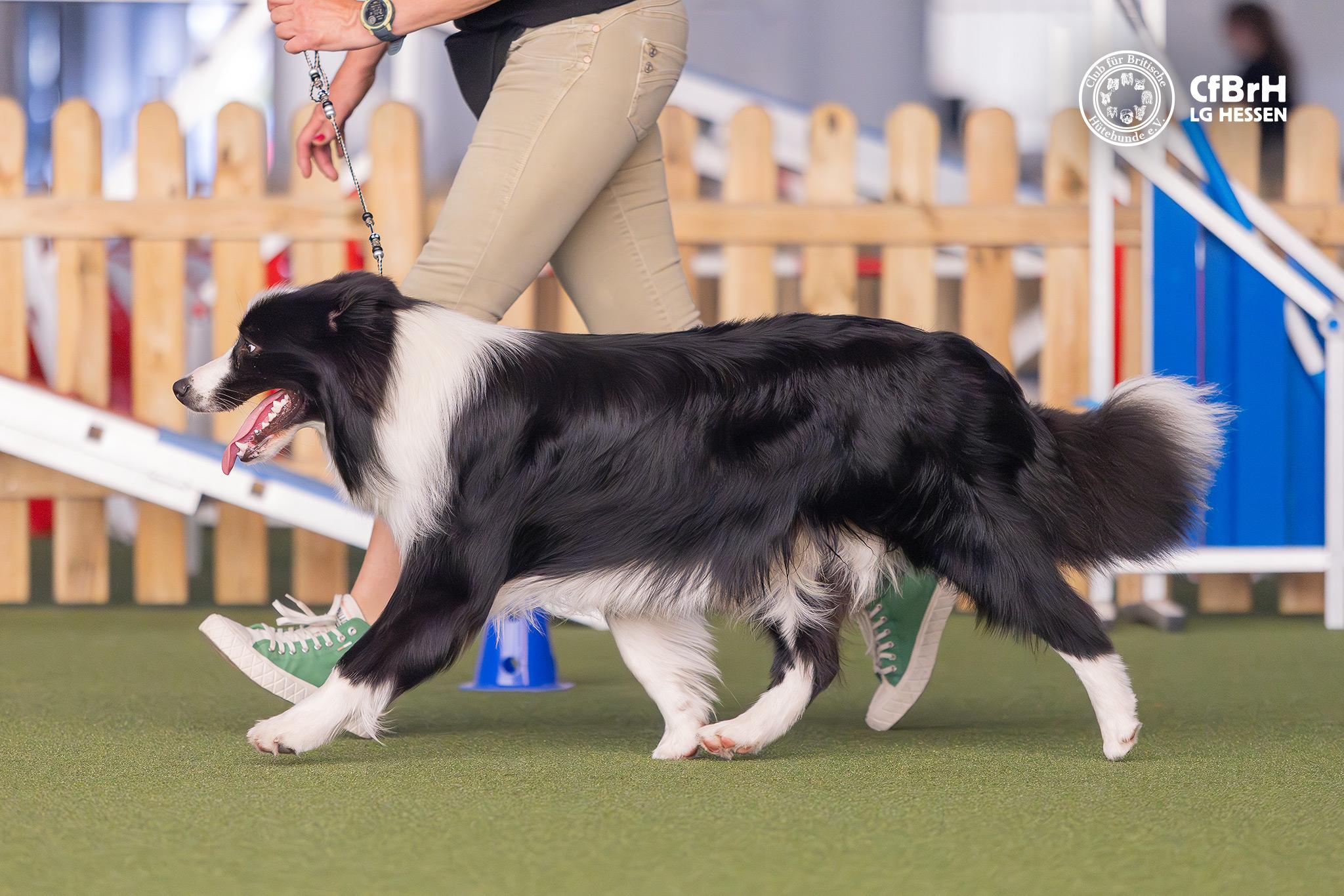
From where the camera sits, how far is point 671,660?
2.70 meters

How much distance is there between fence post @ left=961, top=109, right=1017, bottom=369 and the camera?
464cm

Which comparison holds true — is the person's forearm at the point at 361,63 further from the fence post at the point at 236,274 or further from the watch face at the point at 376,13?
the fence post at the point at 236,274

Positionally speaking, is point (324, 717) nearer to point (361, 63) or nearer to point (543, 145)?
point (543, 145)

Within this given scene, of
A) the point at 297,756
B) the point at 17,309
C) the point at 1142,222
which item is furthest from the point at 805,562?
the point at 17,309

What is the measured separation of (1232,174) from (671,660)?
3003 mm

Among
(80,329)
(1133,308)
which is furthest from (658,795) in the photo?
(1133,308)

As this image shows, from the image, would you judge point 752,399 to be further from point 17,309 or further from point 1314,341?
point 17,309

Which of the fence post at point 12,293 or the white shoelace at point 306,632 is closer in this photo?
the white shoelace at point 306,632

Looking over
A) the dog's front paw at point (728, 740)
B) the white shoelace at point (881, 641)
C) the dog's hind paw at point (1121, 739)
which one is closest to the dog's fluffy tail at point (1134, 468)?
the dog's hind paw at point (1121, 739)

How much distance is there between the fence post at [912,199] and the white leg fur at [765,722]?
2116mm

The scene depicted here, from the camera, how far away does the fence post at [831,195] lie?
4633 mm

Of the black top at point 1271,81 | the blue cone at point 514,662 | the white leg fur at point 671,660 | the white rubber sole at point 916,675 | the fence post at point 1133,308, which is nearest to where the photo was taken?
the white leg fur at point 671,660

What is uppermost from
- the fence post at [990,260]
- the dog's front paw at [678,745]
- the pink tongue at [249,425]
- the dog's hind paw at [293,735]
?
the fence post at [990,260]

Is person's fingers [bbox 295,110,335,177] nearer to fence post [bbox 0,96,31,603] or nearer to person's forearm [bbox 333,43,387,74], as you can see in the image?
person's forearm [bbox 333,43,387,74]
